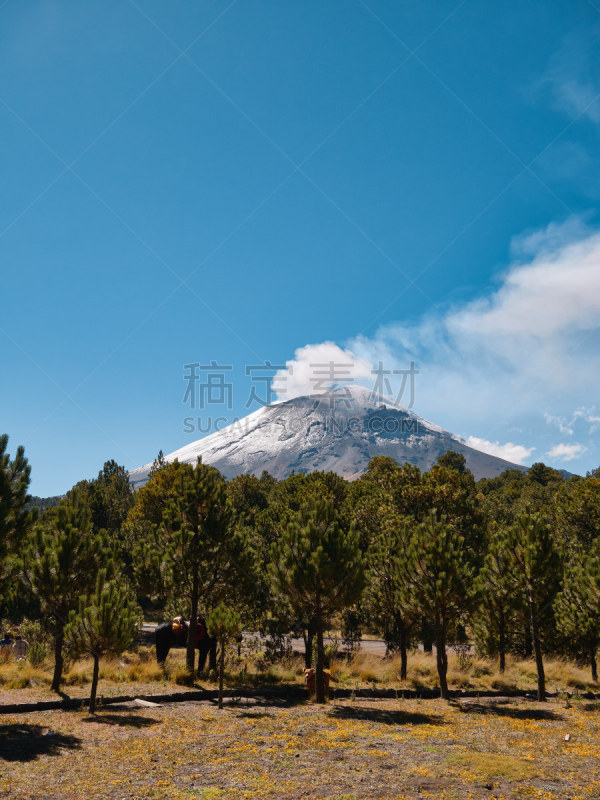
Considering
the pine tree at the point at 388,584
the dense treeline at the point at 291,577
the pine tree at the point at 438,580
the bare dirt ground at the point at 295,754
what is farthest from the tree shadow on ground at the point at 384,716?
the pine tree at the point at 388,584

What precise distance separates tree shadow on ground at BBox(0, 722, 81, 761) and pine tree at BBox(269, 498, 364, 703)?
9.32 metres

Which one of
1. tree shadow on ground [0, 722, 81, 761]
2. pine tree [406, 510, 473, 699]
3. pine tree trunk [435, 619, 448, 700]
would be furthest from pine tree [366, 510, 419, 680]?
tree shadow on ground [0, 722, 81, 761]

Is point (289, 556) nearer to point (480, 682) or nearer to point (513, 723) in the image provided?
point (513, 723)

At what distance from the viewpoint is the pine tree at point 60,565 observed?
738 inches

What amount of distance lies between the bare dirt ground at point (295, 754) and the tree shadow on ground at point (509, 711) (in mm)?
208

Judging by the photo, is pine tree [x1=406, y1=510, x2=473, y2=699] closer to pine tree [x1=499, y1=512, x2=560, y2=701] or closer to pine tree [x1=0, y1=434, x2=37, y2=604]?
pine tree [x1=499, y1=512, x2=560, y2=701]

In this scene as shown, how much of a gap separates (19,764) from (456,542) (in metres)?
18.0

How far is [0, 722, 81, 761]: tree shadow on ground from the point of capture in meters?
12.1

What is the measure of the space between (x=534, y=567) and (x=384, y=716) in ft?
30.3

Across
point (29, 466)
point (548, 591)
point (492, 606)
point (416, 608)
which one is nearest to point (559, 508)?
point (492, 606)

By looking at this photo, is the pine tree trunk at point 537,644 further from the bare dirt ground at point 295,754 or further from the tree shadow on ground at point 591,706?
the bare dirt ground at point 295,754

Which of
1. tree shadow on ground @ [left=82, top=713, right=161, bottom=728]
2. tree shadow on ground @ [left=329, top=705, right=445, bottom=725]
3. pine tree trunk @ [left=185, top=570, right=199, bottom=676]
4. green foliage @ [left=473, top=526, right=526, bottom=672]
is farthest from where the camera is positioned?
pine tree trunk @ [left=185, top=570, right=199, bottom=676]

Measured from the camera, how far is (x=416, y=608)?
Answer: 21312 mm

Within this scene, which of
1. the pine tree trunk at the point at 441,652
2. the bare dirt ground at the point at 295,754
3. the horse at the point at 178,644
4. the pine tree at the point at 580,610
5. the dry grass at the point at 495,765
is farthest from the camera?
the horse at the point at 178,644
